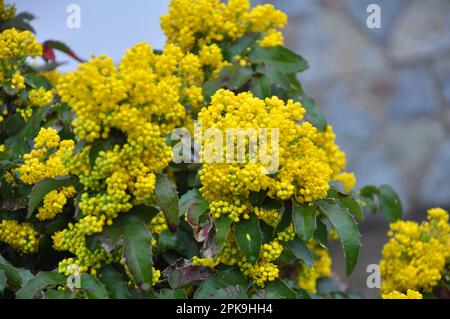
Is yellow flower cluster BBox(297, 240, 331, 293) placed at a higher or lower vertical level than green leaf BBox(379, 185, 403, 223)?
lower

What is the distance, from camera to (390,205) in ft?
7.84

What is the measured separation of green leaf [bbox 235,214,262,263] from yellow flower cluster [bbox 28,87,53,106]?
77 centimetres

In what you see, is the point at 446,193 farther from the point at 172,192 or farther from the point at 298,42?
the point at 172,192

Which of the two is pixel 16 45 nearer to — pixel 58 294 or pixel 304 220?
pixel 58 294

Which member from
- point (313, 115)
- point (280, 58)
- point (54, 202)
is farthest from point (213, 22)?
point (54, 202)

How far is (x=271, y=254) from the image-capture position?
1.60 m

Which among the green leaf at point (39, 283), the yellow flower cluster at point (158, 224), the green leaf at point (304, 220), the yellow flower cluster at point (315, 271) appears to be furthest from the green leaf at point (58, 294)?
the yellow flower cluster at point (315, 271)

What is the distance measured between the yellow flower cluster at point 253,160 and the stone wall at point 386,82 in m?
2.90

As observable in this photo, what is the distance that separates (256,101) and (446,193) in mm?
3142

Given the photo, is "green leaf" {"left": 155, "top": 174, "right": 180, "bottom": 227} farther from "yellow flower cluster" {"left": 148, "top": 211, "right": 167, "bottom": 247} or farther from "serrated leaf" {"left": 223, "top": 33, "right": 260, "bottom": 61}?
"serrated leaf" {"left": 223, "top": 33, "right": 260, "bottom": 61}

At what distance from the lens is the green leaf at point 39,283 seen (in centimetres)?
143

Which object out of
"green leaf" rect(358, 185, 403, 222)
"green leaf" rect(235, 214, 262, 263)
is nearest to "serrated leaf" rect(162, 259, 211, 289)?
"green leaf" rect(235, 214, 262, 263)

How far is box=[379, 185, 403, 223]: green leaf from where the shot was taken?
2365 millimetres

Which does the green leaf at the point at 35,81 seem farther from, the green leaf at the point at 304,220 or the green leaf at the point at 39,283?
the green leaf at the point at 304,220
